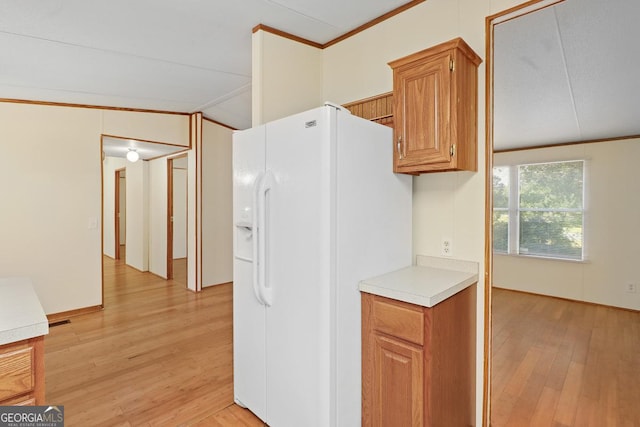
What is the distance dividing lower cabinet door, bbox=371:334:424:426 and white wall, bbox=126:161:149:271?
Result: 572cm

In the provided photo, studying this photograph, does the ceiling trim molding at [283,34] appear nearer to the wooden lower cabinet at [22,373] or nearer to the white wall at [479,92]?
the white wall at [479,92]

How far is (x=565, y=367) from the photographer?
2672mm

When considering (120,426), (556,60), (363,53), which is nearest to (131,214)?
(120,426)

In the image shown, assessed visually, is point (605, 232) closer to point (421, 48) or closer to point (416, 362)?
point (421, 48)

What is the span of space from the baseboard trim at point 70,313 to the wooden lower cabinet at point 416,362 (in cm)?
372

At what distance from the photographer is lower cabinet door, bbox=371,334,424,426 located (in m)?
1.47

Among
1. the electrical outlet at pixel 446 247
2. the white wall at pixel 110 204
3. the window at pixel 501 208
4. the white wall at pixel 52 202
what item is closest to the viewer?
the electrical outlet at pixel 446 247

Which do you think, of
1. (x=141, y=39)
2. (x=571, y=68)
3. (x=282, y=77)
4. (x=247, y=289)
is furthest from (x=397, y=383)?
(x=141, y=39)

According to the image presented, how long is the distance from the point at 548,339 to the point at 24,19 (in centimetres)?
503

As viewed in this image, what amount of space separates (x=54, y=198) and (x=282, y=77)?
3.12 m

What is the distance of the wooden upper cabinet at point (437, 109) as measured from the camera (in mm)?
1635

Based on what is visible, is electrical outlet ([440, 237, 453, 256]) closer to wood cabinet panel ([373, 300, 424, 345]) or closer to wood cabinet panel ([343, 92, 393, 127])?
wood cabinet panel ([373, 300, 424, 345])

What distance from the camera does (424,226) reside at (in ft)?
6.93

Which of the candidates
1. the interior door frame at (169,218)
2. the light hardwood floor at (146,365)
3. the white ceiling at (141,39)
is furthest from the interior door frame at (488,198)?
the interior door frame at (169,218)
